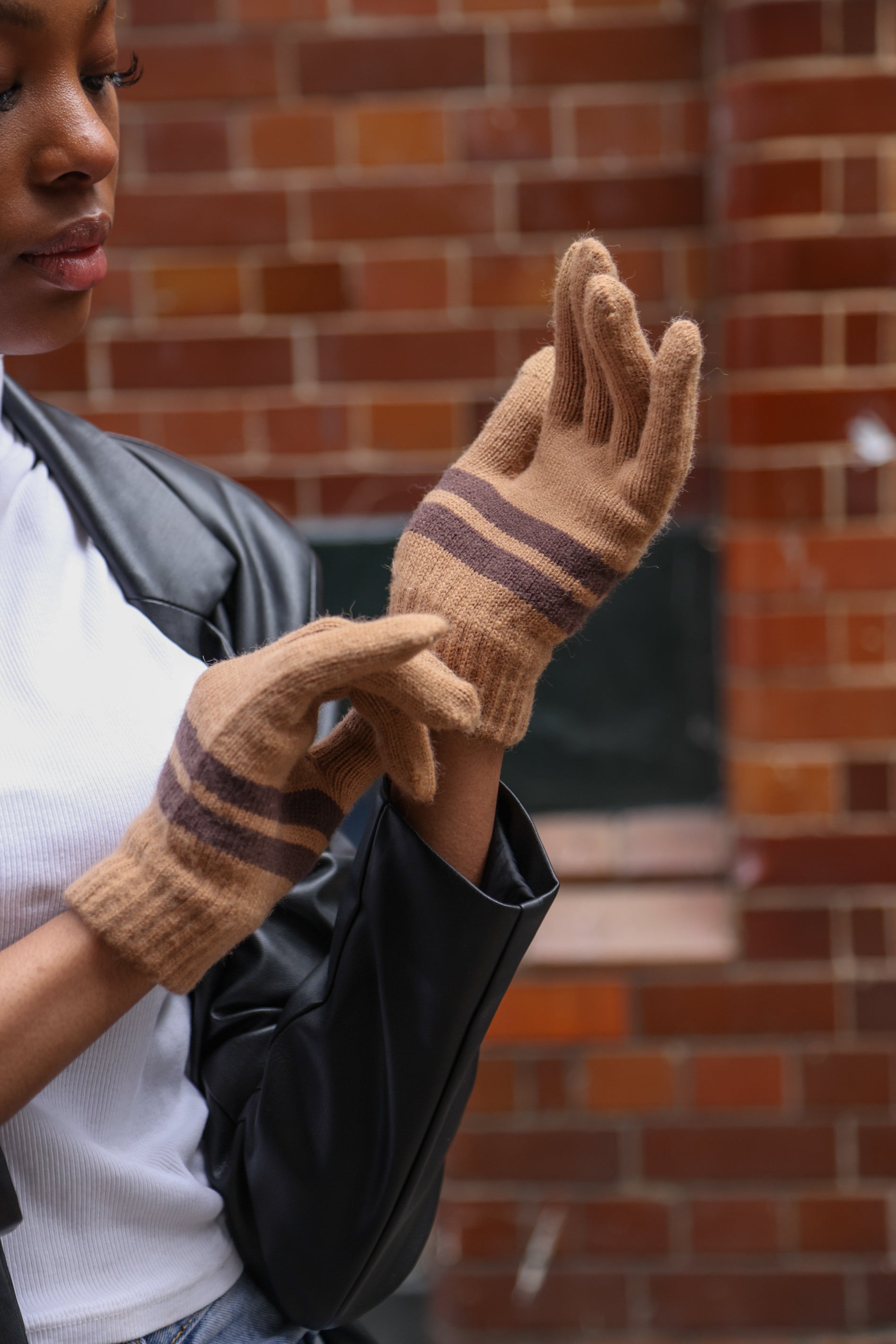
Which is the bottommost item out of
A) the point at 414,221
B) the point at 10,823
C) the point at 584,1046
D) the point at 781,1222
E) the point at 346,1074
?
the point at 781,1222

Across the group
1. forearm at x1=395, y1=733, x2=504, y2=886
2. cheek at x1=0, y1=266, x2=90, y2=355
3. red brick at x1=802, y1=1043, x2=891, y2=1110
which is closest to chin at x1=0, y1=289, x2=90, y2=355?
cheek at x1=0, y1=266, x2=90, y2=355

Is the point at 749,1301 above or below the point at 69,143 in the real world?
below

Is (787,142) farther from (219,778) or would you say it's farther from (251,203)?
(219,778)

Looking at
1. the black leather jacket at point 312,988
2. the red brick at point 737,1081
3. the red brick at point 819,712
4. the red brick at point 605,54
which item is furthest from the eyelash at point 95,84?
the red brick at point 737,1081

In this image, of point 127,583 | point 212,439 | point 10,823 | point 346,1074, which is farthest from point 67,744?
point 212,439

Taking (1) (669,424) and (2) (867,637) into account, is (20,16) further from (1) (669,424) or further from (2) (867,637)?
(2) (867,637)

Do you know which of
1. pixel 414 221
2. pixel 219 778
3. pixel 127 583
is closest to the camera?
pixel 219 778

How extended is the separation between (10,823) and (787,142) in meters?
1.34

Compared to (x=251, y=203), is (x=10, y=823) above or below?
below

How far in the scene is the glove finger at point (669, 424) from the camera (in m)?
0.82

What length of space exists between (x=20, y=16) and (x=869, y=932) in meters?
1.51

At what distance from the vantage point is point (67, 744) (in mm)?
897

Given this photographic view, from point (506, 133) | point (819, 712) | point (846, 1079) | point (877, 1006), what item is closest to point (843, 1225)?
point (846, 1079)

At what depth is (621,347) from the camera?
0.85m
